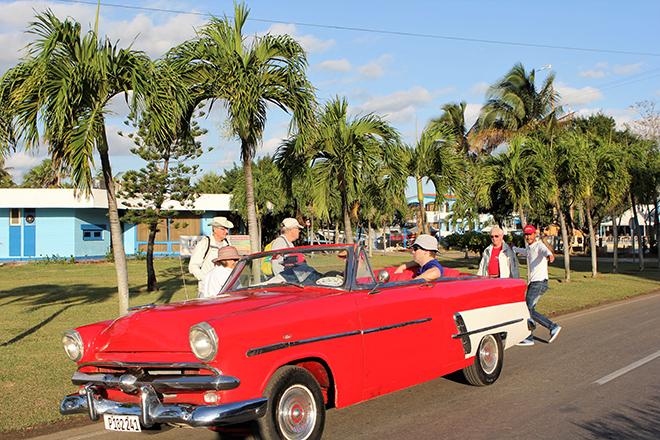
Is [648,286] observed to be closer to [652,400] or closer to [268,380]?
[652,400]

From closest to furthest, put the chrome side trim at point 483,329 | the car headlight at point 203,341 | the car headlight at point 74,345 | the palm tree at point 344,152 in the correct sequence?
the car headlight at point 203,341 → the car headlight at point 74,345 → the chrome side trim at point 483,329 → the palm tree at point 344,152

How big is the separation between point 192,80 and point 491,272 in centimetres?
555

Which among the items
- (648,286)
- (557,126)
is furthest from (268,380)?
(557,126)

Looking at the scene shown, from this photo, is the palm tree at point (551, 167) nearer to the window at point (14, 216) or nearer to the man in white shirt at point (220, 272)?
the man in white shirt at point (220, 272)

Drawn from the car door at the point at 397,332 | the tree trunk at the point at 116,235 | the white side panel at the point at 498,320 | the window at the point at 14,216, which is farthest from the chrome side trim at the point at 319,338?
the window at the point at 14,216

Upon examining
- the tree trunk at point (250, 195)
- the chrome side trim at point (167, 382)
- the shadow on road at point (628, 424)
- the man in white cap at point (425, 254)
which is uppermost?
the tree trunk at point (250, 195)

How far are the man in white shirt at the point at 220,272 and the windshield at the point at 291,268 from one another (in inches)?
36.7

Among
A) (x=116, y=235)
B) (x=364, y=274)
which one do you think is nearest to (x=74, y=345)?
(x=364, y=274)

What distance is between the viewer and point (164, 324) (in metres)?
4.94

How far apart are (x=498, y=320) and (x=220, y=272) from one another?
10.6ft

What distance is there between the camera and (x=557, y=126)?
119ft

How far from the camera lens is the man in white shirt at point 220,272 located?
7.54 metres

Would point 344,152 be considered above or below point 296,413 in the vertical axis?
above

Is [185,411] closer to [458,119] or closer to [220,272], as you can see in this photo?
[220,272]
